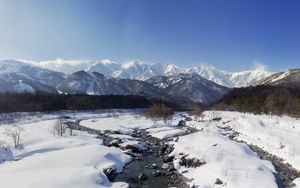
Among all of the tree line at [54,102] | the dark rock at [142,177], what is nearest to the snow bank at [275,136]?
the dark rock at [142,177]

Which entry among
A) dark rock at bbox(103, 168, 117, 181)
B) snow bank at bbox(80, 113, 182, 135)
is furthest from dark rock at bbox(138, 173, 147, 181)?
snow bank at bbox(80, 113, 182, 135)

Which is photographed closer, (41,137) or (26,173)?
(26,173)

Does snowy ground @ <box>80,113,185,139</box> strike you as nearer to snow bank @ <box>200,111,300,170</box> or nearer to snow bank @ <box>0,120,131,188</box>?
snow bank @ <box>200,111,300,170</box>

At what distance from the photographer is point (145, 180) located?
31406 mm

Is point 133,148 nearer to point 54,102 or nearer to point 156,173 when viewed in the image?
point 156,173

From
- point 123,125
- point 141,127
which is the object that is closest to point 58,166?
point 141,127

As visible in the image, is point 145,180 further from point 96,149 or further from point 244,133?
point 244,133

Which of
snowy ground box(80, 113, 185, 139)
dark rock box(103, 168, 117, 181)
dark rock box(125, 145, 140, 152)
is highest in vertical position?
snowy ground box(80, 113, 185, 139)

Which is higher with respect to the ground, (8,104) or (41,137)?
(8,104)

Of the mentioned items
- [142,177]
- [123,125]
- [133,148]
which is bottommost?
[142,177]

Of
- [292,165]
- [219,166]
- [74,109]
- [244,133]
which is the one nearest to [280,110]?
[244,133]

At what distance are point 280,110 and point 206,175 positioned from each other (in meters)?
57.0

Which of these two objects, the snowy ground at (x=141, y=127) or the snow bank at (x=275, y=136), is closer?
the snow bank at (x=275, y=136)

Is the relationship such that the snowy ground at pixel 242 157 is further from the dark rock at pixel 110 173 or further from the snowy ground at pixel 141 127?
the snowy ground at pixel 141 127
